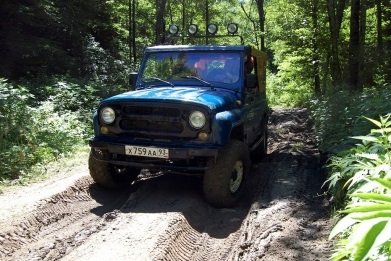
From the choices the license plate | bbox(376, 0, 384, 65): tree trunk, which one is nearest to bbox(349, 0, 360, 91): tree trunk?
bbox(376, 0, 384, 65): tree trunk

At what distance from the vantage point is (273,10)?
88.2 feet

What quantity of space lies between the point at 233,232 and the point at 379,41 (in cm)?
1124

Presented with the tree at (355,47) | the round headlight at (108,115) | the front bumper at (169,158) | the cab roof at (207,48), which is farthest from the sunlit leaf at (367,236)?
the tree at (355,47)

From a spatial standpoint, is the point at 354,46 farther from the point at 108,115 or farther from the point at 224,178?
the point at 108,115

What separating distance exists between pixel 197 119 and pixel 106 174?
1.60m

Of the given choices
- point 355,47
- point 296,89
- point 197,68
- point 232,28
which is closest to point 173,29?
point 232,28

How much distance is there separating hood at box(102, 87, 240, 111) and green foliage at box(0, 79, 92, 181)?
249cm

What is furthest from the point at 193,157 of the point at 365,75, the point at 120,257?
the point at 365,75

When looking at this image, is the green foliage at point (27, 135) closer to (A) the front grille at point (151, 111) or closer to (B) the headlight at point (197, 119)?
(A) the front grille at point (151, 111)

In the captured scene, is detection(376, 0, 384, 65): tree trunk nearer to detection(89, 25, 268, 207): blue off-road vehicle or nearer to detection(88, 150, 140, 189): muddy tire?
detection(89, 25, 268, 207): blue off-road vehicle

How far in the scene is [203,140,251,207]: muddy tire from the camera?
494 centimetres

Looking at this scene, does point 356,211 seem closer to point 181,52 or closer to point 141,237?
point 141,237

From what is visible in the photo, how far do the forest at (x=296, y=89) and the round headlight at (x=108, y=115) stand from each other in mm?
2011

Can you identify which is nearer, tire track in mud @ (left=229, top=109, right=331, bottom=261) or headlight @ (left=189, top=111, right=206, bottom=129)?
tire track in mud @ (left=229, top=109, right=331, bottom=261)
